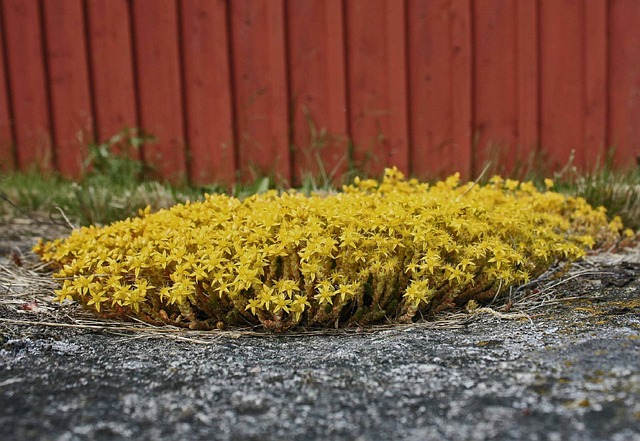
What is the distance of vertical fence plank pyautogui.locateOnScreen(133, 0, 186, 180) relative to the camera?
437 cm

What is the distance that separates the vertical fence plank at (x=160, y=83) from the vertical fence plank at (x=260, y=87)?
377 millimetres

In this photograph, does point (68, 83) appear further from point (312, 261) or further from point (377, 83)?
point (312, 261)

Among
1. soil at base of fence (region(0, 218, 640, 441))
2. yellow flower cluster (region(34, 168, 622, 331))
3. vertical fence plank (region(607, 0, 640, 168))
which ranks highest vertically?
vertical fence plank (region(607, 0, 640, 168))

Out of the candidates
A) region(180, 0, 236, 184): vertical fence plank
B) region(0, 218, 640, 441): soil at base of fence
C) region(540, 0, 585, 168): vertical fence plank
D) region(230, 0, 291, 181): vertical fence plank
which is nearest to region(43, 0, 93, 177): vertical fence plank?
region(180, 0, 236, 184): vertical fence plank

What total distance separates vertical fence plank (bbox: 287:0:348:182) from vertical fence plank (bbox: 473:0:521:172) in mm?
834

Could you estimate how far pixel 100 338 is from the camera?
1.94 m

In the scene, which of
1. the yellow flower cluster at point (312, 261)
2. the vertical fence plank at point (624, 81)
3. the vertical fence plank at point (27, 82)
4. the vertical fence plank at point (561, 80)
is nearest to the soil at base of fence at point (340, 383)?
the yellow flower cluster at point (312, 261)

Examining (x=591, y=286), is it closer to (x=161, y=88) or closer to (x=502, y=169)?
(x=502, y=169)

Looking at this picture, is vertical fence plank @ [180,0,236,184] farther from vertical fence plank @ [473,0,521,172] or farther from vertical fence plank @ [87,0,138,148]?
vertical fence plank @ [473,0,521,172]

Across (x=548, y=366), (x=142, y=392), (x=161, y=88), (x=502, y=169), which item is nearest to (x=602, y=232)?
(x=502, y=169)

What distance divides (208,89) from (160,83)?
0.31 m

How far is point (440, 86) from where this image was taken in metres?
4.31

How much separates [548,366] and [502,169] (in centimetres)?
286

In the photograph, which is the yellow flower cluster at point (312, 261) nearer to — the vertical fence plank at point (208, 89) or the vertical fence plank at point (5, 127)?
the vertical fence plank at point (208, 89)
